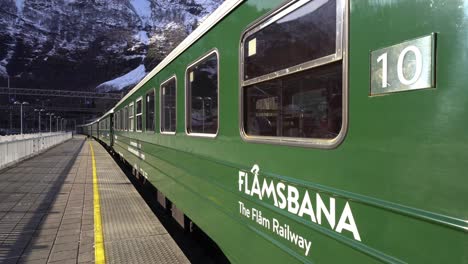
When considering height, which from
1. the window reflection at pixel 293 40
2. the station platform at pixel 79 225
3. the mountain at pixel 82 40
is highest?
the mountain at pixel 82 40

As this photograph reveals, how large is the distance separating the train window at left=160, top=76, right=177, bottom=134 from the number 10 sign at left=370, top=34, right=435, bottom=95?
3839 mm

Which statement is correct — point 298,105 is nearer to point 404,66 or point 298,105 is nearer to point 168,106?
point 404,66

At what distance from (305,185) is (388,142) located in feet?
2.14

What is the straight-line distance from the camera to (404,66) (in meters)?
1.55

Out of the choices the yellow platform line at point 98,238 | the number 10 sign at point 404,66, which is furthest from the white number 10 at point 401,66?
the yellow platform line at point 98,238

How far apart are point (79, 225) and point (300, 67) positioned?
17.7 feet

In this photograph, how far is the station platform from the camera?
5035mm

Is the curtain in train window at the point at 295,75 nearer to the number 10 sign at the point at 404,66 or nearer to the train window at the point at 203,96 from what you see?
the number 10 sign at the point at 404,66

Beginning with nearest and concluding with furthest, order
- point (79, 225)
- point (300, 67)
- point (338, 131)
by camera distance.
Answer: point (338, 131) → point (300, 67) → point (79, 225)

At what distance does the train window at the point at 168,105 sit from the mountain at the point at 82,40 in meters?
103

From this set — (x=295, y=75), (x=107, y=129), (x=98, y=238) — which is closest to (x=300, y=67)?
(x=295, y=75)

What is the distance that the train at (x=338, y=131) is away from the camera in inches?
55.2

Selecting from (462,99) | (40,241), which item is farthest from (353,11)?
(40,241)

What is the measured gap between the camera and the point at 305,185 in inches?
86.0
